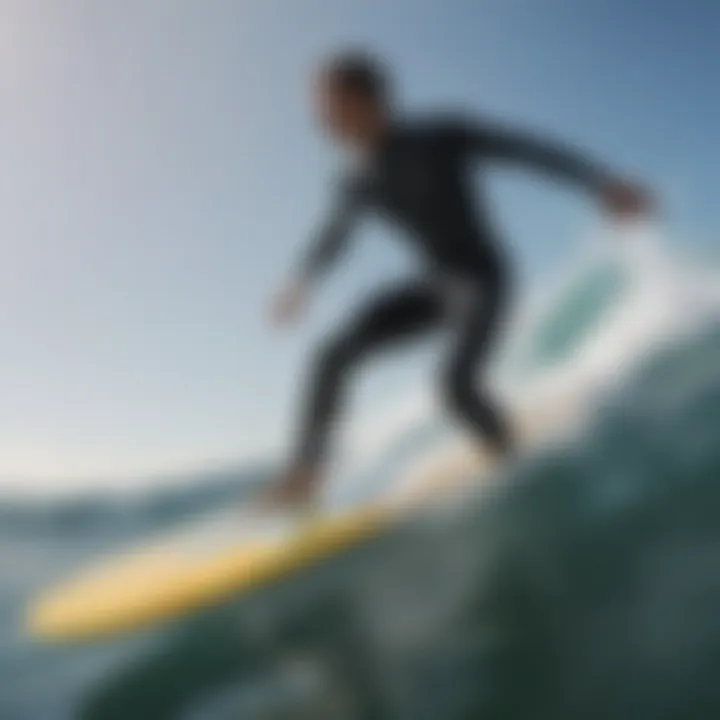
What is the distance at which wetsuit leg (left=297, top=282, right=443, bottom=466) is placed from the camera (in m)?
1.53

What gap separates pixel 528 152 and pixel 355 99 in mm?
211

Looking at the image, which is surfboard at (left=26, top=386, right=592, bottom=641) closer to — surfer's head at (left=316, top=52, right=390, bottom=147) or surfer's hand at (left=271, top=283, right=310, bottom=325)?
surfer's hand at (left=271, top=283, right=310, bottom=325)

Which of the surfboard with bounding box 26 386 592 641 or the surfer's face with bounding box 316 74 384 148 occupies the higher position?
the surfer's face with bounding box 316 74 384 148

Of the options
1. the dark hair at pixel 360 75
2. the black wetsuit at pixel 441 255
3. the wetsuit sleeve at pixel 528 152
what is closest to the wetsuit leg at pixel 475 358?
the black wetsuit at pixel 441 255

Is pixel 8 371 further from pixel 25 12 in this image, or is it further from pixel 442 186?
pixel 442 186

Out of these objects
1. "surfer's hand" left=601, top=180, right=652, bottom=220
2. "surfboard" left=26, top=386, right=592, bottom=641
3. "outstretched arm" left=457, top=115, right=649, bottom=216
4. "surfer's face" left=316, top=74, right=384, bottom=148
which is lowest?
"surfboard" left=26, top=386, right=592, bottom=641

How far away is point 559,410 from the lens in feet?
5.10

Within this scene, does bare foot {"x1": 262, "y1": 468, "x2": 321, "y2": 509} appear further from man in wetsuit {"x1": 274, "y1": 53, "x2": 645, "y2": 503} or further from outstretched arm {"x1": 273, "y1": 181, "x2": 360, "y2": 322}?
outstretched arm {"x1": 273, "y1": 181, "x2": 360, "y2": 322}

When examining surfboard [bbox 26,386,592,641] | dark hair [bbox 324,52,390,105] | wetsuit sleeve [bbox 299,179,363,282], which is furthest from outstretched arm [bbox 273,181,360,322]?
surfboard [bbox 26,386,592,641]

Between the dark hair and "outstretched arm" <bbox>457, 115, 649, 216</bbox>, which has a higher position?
the dark hair

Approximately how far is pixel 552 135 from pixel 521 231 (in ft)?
0.42

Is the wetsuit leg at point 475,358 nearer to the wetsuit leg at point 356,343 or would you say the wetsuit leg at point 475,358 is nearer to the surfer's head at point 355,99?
the wetsuit leg at point 356,343

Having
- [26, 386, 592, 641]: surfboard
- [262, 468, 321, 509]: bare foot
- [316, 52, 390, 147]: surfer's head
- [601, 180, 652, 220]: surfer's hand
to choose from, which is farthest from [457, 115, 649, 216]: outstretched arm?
[262, 468, 321, 509]: bare foot

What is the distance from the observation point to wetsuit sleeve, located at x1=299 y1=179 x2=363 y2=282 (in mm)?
1550
